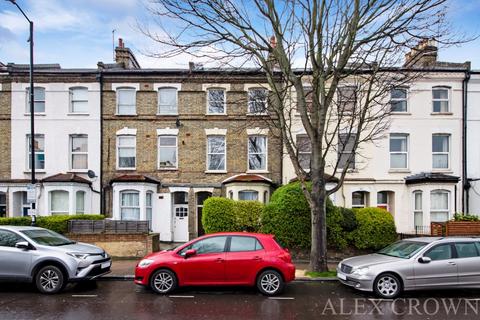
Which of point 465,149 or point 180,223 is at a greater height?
point 465,149

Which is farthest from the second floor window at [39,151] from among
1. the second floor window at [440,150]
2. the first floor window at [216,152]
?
the second floor window at [440,150]

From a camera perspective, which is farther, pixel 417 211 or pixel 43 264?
pixel 417 211

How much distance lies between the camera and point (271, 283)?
902 centimetres

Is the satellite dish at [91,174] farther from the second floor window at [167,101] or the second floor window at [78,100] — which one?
the second floor window at [167,101]

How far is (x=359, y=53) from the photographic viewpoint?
452 inches

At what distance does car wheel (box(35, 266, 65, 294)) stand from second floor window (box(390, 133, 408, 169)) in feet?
51.6

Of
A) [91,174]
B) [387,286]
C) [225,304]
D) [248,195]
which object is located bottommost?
[225,304]

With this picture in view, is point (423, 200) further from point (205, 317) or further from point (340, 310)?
point (205, 317)

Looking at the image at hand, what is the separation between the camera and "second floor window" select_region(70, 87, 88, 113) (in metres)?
19.4

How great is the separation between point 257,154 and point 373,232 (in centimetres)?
710

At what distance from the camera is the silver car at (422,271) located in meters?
8.90

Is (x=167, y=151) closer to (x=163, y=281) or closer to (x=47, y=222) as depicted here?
(x=47, y=222)

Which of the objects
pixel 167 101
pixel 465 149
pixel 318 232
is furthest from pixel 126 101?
pixel 465 149

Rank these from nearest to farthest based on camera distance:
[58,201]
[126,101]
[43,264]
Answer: [43,264], [58,201], [126,101]
